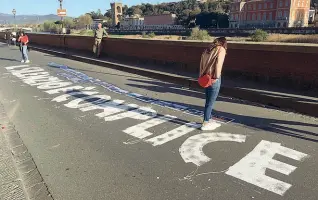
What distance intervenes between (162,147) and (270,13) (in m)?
111

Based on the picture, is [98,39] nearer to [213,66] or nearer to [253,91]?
[253,91]

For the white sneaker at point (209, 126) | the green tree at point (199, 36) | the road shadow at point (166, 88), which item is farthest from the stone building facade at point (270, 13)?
the white sneaker at point (209, 126)

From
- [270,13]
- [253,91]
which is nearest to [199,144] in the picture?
[253,91]

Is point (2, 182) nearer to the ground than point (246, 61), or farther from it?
nearer to the ground

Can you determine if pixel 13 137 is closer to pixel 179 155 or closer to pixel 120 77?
pixel 179 155

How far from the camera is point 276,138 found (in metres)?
5.39

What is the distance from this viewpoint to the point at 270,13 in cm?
10612

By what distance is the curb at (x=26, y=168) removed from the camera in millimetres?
3740

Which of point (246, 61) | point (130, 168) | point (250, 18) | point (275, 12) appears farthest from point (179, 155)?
point (250, 18)

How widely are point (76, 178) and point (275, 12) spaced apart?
365ft

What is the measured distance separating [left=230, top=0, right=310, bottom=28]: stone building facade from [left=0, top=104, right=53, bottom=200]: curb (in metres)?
106

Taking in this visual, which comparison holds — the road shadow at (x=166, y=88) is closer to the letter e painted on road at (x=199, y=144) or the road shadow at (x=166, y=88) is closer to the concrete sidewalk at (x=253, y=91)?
the concrete sidewalk at (x=253, y=91)

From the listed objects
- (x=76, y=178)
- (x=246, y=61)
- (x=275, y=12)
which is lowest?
(x=76, y=178)

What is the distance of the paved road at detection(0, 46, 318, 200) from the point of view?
3797 millimetres
